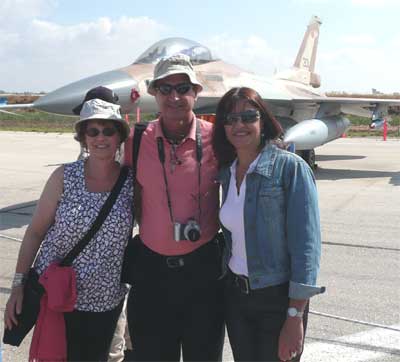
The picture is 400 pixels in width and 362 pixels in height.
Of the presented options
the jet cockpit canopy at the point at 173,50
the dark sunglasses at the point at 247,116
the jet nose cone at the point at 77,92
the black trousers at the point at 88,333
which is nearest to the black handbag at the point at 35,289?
the black trousers at the point at 88,333

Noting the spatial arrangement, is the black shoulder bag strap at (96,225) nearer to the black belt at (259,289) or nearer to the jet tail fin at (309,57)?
the black belt at (259,289)

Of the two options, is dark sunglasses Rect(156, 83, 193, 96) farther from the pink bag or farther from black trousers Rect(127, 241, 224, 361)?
the pink bag

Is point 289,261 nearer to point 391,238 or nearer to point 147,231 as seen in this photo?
point 147,231

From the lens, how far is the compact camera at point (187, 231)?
230 cm

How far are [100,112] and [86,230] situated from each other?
584mm

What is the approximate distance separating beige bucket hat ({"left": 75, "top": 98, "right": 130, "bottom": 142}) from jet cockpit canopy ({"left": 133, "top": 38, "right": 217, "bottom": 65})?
686 cm

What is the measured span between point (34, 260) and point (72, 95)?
19.5 feet

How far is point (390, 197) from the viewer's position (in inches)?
352

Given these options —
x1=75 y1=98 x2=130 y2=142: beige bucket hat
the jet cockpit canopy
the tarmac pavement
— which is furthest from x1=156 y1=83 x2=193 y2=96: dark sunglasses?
the jet cockpit canopy

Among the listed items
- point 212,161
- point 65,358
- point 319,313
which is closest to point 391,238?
point 319,313

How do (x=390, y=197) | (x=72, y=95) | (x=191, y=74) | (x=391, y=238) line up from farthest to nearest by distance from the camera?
(x=390, y=197) < (x=72, y=95) < (x=391, y=238) < (x=191, y=74)

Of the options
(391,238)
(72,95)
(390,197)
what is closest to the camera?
(391,238)

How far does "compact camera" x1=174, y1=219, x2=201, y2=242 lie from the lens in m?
2.30

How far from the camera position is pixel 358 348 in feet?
11.0
